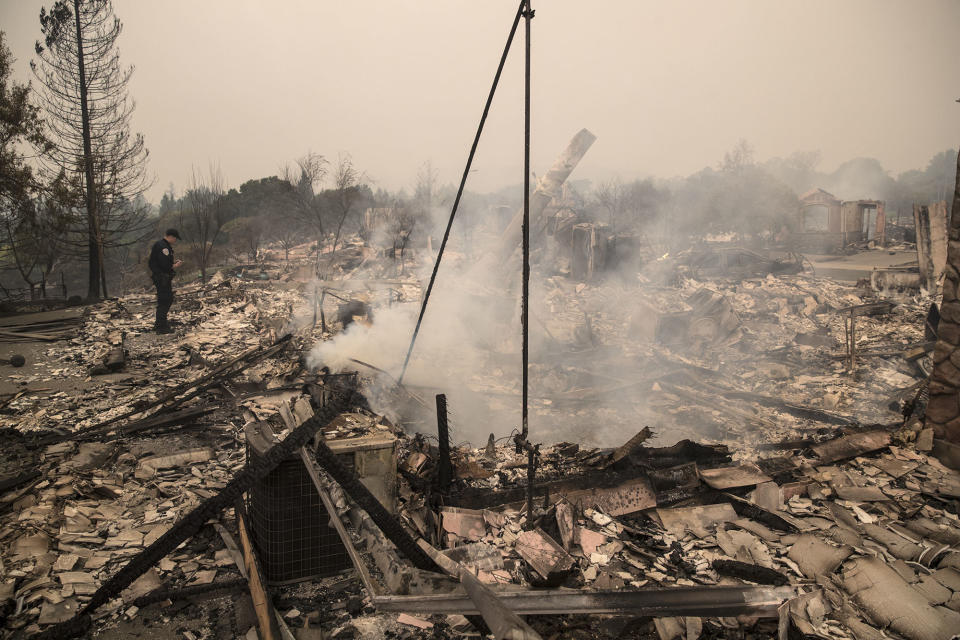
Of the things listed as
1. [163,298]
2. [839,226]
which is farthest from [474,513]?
[839,226]

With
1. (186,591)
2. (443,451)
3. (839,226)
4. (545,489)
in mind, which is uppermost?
(839,226)

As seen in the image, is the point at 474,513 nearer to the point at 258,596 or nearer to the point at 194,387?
the point at 258,596

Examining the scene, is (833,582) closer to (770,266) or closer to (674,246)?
(770,266)

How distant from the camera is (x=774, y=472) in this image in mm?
4219

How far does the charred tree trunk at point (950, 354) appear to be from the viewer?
414cm

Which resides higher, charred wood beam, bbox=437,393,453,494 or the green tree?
the green tree

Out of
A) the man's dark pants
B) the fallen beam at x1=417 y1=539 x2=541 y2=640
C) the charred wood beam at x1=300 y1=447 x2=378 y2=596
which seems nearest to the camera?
the fallen beam at x1=417 y1=539 x2=541 y2=640

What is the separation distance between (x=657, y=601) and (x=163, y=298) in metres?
9.61

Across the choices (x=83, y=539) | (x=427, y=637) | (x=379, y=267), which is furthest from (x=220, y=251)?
(x=427, y=637)

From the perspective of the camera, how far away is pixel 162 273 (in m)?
8.66

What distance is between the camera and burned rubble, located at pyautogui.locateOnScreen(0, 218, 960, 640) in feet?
8.43

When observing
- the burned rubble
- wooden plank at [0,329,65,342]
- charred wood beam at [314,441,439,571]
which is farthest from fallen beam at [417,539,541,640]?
wooden plank at [0,329,65,342]

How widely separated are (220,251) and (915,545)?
2385cm

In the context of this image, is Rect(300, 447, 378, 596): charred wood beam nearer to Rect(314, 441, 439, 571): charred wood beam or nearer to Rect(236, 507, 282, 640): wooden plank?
Rect(314, 441, 439, 571): charred wood beam
